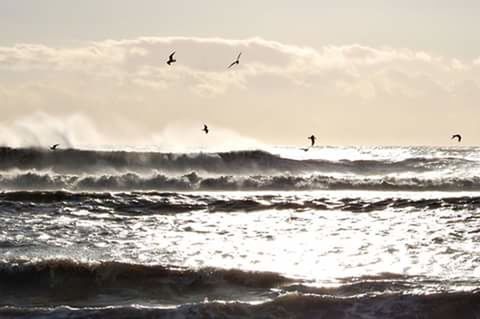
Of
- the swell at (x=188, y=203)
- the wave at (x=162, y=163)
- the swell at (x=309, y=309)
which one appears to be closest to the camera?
the swell at (x=309, y=309)

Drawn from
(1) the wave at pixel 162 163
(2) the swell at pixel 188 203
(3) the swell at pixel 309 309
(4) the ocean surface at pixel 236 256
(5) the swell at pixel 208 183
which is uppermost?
(1) the wave at pixel 162 163

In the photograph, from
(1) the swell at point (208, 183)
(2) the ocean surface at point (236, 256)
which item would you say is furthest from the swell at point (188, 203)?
(1) the swell at point (208, 183)

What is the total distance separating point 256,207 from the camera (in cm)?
2553

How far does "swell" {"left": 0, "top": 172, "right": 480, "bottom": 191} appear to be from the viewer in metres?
35.4

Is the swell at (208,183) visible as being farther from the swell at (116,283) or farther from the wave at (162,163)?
the swell at (116,283)

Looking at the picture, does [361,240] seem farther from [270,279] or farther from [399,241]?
[270,279]

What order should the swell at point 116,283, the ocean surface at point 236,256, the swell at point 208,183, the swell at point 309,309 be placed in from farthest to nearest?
the swell at point 208,183 < the swell at point 116,283 < the ocean surface at point 236,256 < the swell at point 309,309

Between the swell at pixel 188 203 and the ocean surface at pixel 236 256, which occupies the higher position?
the swell at pixel 188 203

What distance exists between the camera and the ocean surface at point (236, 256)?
39.1 feet

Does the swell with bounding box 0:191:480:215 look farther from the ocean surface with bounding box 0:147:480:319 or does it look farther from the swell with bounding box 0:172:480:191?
the swell with bounding box 0:172:480:191

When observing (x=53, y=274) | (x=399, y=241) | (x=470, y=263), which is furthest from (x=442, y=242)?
(x=53, y=274)

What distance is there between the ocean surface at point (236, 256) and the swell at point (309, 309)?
0.02 metres

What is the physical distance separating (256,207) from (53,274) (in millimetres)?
11797

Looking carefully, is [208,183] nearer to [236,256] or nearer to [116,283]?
[236,256]
